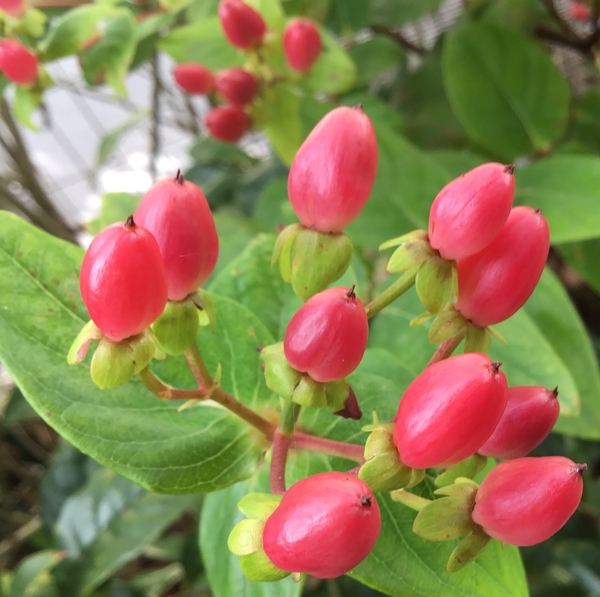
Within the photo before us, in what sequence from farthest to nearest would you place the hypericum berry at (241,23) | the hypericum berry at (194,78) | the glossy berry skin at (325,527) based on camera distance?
the hypericum berry at (194,78) < the hypericum berry at (241,23) < the glossy berry skin at (325,527)

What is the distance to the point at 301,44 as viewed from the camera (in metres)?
0.62

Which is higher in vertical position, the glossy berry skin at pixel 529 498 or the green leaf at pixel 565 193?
the glossy berry skin at pixel 529 498

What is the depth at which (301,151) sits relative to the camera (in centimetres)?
29

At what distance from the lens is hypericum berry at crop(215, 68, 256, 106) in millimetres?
614

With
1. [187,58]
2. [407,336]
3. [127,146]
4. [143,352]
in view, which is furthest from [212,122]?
[127,146]

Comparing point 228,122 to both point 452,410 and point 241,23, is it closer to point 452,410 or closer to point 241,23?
point 241,23

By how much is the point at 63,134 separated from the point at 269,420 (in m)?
1.39

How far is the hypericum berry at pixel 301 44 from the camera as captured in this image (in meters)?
0.61

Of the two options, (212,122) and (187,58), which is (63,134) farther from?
(212,122)

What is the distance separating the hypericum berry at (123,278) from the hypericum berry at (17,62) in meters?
0.45

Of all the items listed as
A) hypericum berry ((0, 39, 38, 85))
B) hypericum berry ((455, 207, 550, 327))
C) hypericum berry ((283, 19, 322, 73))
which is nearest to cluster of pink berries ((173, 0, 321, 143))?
hypericum berry ((283, 19, 322, 73))

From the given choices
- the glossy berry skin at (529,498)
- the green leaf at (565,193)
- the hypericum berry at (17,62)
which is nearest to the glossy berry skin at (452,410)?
the glossy berry skin at (529,498)

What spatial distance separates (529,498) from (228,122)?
0.53m

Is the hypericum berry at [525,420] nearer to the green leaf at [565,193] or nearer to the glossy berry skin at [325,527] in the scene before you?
the glossy berry skin at [325,527]
